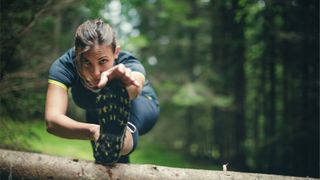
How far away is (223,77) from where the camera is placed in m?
9.31

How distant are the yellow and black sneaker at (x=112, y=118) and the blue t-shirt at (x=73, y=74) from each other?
482 millimetres

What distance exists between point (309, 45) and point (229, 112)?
11.5 ft

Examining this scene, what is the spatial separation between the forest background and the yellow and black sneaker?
5.11 ft

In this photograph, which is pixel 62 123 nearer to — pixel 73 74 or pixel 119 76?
pixel 73 74

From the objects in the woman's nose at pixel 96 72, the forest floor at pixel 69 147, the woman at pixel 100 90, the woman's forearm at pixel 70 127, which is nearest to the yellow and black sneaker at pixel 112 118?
the woman at pixel 100 90

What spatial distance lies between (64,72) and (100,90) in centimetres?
54

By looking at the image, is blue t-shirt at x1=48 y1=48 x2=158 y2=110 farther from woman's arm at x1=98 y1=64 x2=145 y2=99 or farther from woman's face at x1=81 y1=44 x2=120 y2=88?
woman's arm at x1=98 y1=64 x2=145 y2=99

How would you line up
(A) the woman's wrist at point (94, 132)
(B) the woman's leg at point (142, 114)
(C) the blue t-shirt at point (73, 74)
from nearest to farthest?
1. (A) the woman's wrist at point (94, 132)
2. (C) the blue t-shirt at point (73, 74)
3. (B) the woman's leg at point (142, 114)

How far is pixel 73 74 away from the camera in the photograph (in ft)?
8.59

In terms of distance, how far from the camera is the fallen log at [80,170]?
2.35 meters

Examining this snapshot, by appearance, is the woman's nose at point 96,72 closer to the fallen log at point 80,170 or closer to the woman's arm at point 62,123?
the woman's arm at point 62,123

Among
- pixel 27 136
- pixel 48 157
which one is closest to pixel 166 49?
pixel 27 136

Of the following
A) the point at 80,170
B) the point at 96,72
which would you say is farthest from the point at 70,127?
the point at 96,72

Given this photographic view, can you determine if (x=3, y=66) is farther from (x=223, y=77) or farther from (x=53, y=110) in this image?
(x=223, y=77)
